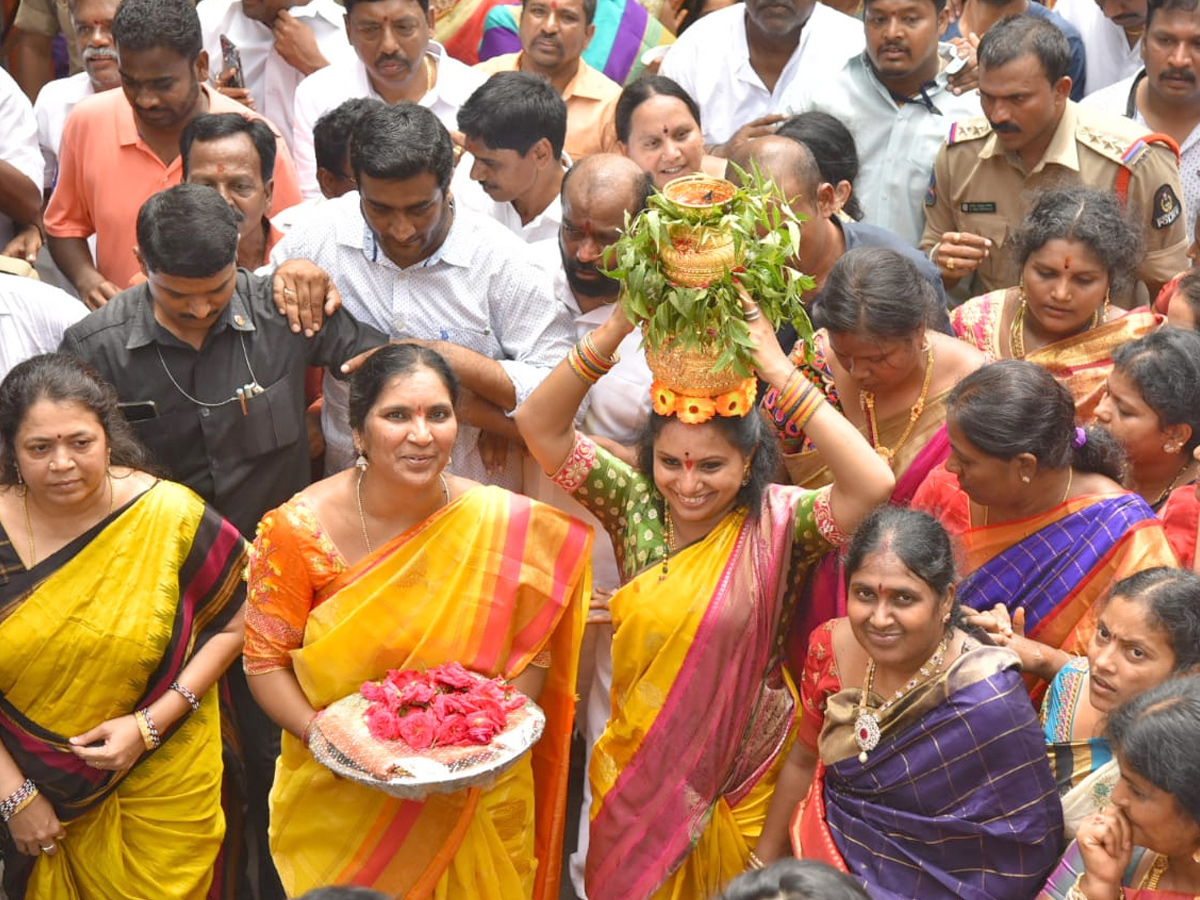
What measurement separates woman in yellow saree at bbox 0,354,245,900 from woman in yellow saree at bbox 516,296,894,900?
4.18 feet

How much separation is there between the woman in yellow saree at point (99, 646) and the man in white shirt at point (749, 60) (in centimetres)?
366

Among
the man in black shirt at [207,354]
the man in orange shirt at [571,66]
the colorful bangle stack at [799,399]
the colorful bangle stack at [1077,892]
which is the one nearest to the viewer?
the colorful bangle stack at [1077,892]

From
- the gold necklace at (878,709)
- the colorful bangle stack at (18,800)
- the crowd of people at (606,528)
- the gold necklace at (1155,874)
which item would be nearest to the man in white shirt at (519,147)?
the crowd of people at (606,528)

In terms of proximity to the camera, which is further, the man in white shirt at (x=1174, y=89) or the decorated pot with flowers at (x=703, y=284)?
the man in white shirt at (x=1174, y=89)

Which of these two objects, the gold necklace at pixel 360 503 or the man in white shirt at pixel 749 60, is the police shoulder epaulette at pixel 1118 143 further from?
the gold necklace at pixel 360 503

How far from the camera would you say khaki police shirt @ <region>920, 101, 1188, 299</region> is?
6844 millimetres

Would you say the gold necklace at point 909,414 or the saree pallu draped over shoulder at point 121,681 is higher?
the gold necklace at point 909,414

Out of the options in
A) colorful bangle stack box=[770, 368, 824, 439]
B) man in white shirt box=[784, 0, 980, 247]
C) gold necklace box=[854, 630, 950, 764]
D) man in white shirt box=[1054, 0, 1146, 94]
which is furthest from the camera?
man in white shirt box=[1054, 0, 1146, 94]

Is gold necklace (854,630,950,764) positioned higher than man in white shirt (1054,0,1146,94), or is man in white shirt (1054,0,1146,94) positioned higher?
man in white shirt (1054,0,1146,94)

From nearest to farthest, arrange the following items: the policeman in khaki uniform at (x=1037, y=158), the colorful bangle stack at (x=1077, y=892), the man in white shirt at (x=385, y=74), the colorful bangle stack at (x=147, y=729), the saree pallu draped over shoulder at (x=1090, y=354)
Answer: the colorful bangle stack at (x=1077, y=892), the colorful bangle stack at (x=147, y=729), the saree pallu draped over shoulder at (x=1090, y=354), the policeman in khaki uniform at (x=1037, y=158), the man in white shirt at (x=385, y=74)

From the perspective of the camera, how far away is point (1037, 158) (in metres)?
6.95

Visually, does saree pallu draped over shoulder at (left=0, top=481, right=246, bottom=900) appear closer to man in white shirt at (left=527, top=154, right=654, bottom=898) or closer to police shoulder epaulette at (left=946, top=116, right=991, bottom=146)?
man in white shirt at (left=527, top=154, right=654, bottom=898)

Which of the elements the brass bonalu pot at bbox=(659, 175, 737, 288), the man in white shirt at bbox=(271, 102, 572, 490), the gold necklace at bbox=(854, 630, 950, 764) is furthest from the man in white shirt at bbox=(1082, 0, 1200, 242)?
the gold necklace at bbox=(854, 630, 950, 764)

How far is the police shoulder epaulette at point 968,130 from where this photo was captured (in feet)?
23.2
